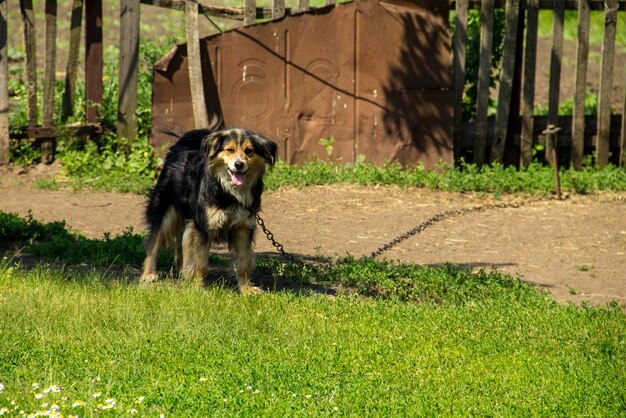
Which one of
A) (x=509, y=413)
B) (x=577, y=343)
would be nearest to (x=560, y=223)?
(x=577, y=343)

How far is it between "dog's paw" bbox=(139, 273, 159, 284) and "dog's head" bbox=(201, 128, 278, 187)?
102 cm

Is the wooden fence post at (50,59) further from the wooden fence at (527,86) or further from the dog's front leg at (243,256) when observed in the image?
the dog's front leg at (243,256)

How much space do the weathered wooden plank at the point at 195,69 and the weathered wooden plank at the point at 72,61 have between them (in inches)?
56.8

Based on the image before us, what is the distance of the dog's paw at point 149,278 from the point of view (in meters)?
7.99

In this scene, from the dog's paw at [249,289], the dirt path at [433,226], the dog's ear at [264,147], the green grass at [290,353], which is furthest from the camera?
the dirt path at [433,226]

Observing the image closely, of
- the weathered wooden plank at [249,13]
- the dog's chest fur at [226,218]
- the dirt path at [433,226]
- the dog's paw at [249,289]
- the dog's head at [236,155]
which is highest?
the weathered wooden plank at [249,13]

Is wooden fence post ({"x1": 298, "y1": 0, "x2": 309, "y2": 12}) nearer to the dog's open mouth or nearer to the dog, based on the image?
the dog

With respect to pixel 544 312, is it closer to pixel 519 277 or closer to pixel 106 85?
pixel 519 277

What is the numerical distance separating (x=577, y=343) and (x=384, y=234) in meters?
3.97

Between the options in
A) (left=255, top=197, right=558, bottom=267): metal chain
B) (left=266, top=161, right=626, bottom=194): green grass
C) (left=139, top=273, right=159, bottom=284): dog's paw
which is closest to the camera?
(left=139, top=273, right=159, bottom=284): dog's paw

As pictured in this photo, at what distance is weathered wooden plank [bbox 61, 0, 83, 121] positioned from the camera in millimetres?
13008

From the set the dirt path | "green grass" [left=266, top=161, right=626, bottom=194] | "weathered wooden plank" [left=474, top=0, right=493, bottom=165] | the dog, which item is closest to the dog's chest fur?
the dog

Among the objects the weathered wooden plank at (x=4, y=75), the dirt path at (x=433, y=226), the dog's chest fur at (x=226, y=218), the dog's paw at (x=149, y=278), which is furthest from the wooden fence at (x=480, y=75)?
the dog's chest fur at (x=226, y=218)

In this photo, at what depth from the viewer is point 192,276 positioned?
7910mm
